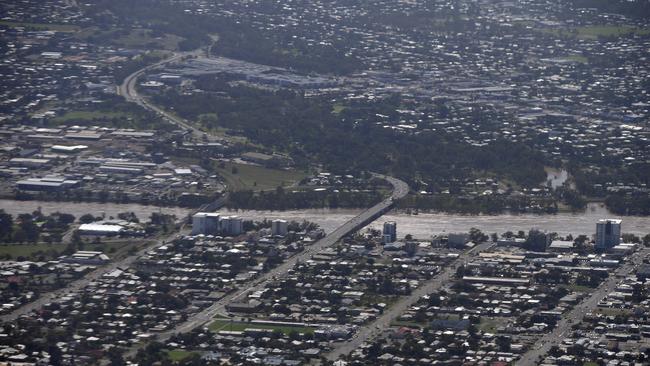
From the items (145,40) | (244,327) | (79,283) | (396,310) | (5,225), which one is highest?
(145,40)

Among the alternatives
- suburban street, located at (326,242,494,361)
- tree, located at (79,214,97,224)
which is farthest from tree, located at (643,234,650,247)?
tree, located at (79,214,97,224)

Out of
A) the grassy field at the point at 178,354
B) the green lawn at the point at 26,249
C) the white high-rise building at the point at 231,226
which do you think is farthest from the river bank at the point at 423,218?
the grassy field at the point at 178,354

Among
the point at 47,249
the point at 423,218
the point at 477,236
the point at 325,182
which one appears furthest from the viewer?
the point at 325,182

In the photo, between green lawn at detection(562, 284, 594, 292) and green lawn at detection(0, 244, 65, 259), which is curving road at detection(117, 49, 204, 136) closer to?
green lawn at detection(0, 244, 65, 259)

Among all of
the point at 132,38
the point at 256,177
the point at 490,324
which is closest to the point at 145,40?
the point at 132,38

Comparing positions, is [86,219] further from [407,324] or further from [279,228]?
[407,324]

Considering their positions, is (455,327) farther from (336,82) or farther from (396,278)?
(336,82)

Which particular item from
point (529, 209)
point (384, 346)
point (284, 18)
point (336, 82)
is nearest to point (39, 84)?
point (336, 82)
